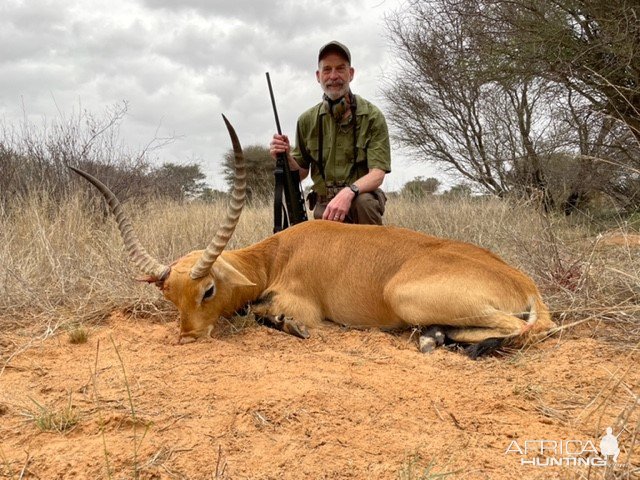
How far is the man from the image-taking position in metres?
5.99

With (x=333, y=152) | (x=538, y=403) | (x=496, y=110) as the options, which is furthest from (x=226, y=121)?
(x=496, y=110)

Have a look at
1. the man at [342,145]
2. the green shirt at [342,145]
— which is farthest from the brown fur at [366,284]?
the green shirt at [342,145]

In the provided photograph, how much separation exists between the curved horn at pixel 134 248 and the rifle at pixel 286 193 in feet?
6.06

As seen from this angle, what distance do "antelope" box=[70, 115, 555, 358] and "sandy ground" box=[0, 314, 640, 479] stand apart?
0.32 m

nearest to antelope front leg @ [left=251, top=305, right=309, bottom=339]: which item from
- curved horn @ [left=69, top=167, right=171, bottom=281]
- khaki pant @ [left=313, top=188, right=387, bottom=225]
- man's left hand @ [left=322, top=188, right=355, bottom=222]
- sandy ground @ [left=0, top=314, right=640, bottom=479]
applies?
sandy ground @ [left=0, top=314, right=640, bottom=479]

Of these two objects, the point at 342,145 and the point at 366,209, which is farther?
the point at 342,145

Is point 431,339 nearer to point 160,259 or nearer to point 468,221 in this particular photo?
point 160,259

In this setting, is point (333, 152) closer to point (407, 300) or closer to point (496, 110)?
point (407, 300)

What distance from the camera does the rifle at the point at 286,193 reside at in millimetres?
5887

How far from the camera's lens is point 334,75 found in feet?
20.2

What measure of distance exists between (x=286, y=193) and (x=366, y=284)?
240 cm

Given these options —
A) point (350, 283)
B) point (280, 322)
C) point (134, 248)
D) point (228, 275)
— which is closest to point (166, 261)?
point (134, 248)

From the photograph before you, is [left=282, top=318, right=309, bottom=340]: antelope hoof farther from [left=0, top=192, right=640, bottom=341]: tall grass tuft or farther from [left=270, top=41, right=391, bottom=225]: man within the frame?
[left=270, top=41, right=391, bottom=225]: man

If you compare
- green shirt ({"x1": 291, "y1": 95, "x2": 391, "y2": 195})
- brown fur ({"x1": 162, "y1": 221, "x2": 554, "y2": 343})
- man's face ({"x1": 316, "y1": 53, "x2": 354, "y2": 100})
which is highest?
man's face ({"x1": 316, "y1": 53, "x2": 354, "y2": 100})
